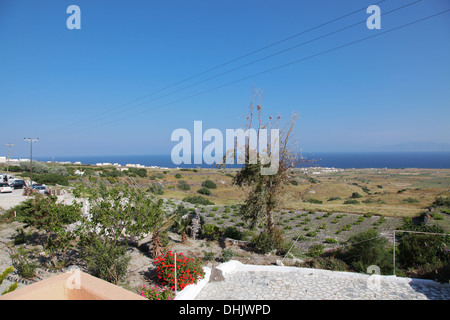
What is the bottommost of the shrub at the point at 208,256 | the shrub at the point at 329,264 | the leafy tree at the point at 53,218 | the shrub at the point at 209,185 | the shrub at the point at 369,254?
the shrub at the point at 209,185

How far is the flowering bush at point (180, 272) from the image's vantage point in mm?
7546

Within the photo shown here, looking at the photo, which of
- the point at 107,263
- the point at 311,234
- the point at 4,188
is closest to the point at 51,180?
the point at 4,188

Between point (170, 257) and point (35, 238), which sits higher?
point (170, 257)

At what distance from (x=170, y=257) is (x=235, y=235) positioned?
7888mm

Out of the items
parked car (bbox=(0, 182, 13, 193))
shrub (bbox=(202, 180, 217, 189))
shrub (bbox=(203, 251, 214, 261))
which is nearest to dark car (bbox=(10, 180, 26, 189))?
parked car (bbox=(0, 182, 13, 193))

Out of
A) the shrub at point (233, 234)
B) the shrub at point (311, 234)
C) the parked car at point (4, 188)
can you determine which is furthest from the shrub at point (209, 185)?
the shrub at point (233, 234)

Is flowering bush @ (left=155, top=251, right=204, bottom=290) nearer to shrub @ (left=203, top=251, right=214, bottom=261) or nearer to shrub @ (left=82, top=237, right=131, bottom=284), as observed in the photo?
shrub @ (left=82, top=237, right=131, bottom=284)

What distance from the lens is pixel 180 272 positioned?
25.2ft

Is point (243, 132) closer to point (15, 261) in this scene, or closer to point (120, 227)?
point (120, 227)

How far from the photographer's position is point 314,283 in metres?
7.89

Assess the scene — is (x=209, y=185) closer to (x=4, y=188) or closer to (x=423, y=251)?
(x=4, y=188)

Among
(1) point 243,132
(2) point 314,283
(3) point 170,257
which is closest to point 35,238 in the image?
(3) point 170,257

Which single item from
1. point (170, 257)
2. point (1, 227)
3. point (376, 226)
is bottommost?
point (376, 226)

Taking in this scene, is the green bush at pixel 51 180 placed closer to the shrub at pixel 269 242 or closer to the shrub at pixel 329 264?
the shrub at pixel 269 242
